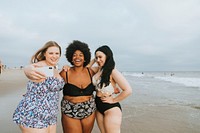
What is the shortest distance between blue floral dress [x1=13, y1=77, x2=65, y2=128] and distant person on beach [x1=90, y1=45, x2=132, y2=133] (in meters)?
0.89

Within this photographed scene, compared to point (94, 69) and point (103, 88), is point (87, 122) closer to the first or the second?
point (103, 88)

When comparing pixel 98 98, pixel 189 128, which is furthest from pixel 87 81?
pixel 189 128

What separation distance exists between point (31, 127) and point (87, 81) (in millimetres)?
1169

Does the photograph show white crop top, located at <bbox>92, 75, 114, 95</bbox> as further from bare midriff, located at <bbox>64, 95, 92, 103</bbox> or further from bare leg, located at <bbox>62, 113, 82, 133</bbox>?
bare leg, located at <bbox>62, 113, 82, 133</bbox>

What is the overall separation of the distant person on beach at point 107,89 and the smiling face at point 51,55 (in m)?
0.78

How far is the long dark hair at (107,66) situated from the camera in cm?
348

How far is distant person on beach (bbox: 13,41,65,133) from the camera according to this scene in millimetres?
Answer: 2787

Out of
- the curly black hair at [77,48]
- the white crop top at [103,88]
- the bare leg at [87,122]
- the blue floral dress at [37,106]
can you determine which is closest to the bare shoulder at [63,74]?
the curly black hair at [77,48]

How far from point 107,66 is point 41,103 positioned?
1.22 meters

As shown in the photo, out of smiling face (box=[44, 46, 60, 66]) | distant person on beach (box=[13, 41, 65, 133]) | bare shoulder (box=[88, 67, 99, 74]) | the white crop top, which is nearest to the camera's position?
distant person on beach (box=[13, 41, 65, 133])

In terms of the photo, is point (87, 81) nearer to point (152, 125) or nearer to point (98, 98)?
point (98, 98)

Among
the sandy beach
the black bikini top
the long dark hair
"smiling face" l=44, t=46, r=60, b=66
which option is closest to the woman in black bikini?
the black bikini top

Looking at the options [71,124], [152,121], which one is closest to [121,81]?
[71,124]

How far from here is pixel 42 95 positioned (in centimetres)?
283
